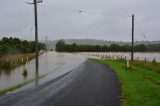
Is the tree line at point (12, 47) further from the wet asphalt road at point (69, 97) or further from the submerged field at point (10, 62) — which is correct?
the wet asphalt road at point (69, 97)

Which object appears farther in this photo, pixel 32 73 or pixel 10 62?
pixel 10 62

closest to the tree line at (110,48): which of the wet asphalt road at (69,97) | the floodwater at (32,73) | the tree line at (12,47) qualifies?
the tree line at (12,47)

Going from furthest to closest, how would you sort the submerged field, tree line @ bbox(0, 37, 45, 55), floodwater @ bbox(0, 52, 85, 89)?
tree line @ bbox(0, 37, 45, 55), the submerged field, floodwater @ bbox(0, 52, 85, 89)

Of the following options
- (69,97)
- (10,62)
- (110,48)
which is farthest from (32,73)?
(110,48)

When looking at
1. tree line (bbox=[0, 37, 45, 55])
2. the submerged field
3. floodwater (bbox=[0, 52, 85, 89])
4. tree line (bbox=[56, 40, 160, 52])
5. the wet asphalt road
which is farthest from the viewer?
tree line (bbox=[56, 40, 160, 52])

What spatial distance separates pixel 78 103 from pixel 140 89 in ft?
15.8

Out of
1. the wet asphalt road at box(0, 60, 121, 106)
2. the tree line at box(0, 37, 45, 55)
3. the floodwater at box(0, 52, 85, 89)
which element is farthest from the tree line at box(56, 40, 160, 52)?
the wet asphalt road at box(0, 60, 121, 106)

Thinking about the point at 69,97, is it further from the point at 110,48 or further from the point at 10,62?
the point at 110,48

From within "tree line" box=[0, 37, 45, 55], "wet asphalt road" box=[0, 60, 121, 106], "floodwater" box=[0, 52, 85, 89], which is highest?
"tree line" box=[0, 37, 45, 55]

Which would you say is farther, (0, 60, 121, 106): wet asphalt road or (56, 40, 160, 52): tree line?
(56, 40, 160, 52): tree line

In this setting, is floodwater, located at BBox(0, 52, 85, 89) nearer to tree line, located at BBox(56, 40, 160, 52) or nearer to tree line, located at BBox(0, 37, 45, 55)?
tree line, located at BBox(0, 37, 45, 55)

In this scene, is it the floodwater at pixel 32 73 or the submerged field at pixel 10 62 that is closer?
the floodwater at pixel 32 73

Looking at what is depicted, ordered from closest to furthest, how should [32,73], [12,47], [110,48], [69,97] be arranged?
[69,97] → [32,73] → [12,47] → [110,48]

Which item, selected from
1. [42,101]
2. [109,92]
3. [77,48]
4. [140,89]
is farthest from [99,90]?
[77,48]
